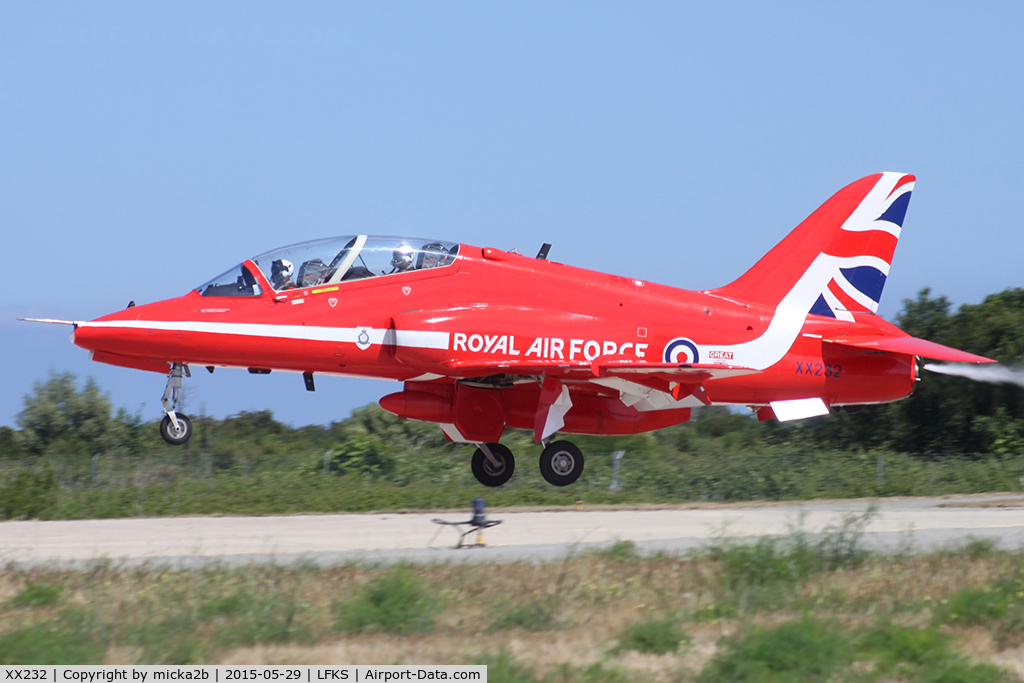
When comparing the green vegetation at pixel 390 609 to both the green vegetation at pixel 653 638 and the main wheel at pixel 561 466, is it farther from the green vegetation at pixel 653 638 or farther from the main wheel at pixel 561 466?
the main wheel at pixel 561 466

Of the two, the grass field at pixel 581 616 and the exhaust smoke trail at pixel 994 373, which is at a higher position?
the exhaust smoke trail at pixel 994 373

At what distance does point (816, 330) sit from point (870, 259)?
2058 mm

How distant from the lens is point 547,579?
12.6 m

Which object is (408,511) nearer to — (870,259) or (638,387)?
(638,387)

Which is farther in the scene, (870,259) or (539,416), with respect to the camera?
(870,259)

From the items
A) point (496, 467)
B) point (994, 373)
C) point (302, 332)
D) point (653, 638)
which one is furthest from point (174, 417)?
point (994, 373)

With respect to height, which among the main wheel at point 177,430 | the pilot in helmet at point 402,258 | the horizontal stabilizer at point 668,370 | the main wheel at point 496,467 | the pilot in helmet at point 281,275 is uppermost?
the pilot in helmet at point 402,258

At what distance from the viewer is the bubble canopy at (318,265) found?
52.5 ft

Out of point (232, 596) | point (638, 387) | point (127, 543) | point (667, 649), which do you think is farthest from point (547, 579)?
point (127, 543)

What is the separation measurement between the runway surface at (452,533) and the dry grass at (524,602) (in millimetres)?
912

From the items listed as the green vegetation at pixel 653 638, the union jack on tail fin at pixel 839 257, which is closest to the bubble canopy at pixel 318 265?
the union jack on tail fin at pixel 839 257

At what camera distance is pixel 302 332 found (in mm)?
15969

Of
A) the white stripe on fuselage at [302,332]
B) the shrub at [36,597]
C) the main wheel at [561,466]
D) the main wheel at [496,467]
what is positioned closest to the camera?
the shrub at [36,597]

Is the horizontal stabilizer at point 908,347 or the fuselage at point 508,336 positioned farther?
the horizontal stabilizer at point 908,347
